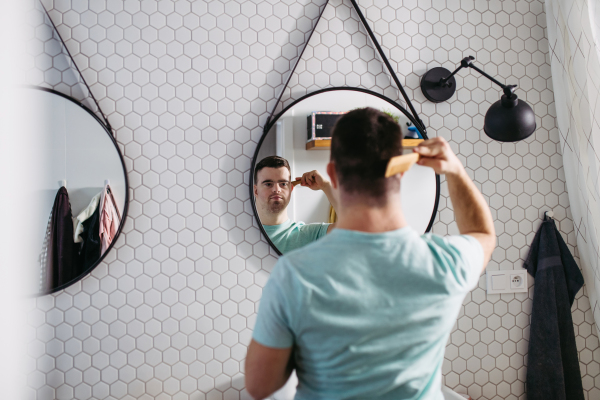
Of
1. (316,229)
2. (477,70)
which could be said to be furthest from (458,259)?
(477,70)

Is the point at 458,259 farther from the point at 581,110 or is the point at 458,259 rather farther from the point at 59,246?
the point at 59,246

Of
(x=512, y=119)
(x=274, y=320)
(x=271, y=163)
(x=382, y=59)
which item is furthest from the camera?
(x=382, y=59)

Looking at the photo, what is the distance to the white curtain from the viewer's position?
144 centimetres

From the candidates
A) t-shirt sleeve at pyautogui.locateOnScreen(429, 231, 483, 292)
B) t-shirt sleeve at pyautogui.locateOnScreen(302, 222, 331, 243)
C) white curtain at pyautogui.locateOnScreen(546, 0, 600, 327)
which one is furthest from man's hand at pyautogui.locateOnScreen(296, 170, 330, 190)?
white curtain at pyautogui.locateOnScreen(546, 0, 600, 327)

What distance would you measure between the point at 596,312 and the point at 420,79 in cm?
104

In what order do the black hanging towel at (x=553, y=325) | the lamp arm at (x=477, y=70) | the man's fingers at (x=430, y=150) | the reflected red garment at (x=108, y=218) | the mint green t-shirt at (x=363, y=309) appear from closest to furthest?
the mint green t-shirt at (x=363, y=309), the man's fingers at (x=430, y=150), the lamp arm at (x=477, y=70), the reflected red garment at (x=108, y=218), the black hanging towel at (x=553, y=325)

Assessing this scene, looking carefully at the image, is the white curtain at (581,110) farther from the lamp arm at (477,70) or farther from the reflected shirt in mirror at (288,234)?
the reflected shirt in mirror at (288,234)

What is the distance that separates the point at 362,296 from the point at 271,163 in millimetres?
802

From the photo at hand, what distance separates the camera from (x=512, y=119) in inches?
50.9

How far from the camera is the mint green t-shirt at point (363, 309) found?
0.69 m

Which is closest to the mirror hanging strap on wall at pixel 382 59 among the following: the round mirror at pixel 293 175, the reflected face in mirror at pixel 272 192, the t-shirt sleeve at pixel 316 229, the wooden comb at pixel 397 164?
the round mirror at pixel 293 175

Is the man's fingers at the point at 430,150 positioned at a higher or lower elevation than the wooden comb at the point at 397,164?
higher

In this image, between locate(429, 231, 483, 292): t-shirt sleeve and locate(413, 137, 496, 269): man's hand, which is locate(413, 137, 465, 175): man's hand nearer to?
locate(413, 137, 496, 269): man's hand

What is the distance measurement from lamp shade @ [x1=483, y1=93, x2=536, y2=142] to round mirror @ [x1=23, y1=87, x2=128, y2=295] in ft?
3.94
